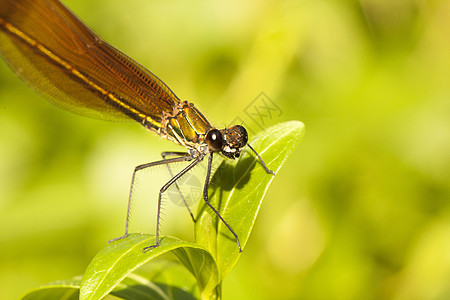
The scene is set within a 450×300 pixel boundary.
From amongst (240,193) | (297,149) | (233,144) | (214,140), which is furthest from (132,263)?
(297,149)

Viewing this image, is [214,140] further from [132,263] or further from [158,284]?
[132,263]

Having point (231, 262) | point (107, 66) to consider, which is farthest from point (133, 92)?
point (231, 262)

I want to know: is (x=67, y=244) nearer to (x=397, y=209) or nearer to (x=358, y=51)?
(x=397, y=209)

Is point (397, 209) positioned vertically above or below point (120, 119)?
below

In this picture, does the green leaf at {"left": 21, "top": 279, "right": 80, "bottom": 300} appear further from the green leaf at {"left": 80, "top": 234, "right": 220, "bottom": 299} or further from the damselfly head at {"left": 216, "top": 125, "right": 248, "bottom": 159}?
the damselfly head at {"left": 216, "top": 125, "right": 248, "bottom": 159}

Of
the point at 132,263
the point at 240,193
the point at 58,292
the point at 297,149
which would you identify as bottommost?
the point at 58,292
